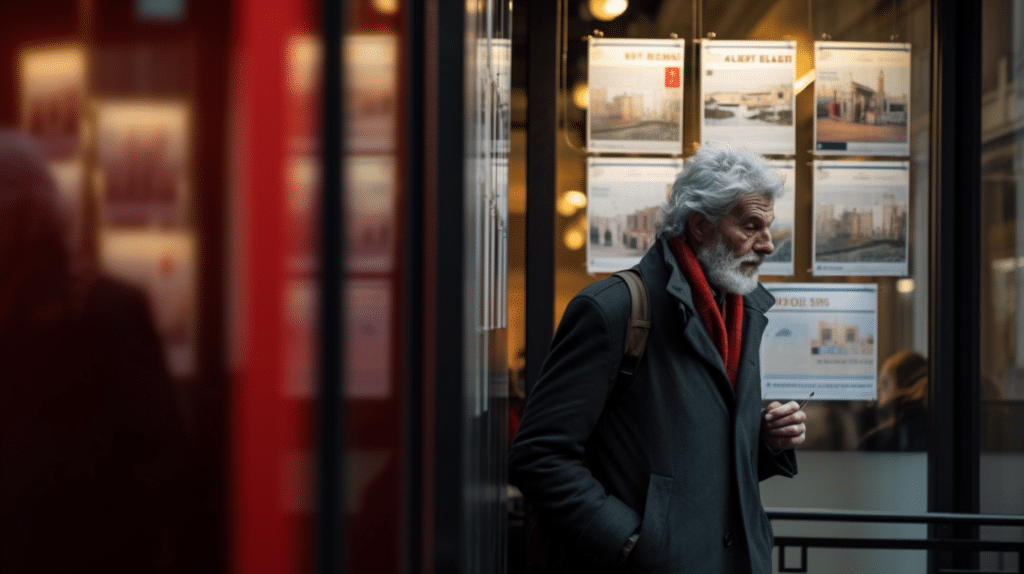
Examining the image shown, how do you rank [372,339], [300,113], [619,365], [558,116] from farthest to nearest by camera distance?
[558,116] < [619,365] < [372,339] < [300,113]

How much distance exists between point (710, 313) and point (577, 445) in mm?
541

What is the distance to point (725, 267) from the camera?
2318 mm

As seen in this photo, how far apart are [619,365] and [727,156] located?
0.73 m

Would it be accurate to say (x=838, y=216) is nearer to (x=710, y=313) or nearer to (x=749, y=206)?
(x=749, y=206)

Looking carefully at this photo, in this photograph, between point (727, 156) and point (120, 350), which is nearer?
point (120, 350)

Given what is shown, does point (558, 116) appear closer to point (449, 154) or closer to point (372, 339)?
point (449, 154)

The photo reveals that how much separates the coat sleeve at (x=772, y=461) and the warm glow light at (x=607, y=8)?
7.82 feet

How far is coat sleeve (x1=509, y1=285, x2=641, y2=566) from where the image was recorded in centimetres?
207

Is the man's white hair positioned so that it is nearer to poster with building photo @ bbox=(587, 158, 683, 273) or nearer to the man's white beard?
the man's white beard

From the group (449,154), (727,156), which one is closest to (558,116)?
(727,156)

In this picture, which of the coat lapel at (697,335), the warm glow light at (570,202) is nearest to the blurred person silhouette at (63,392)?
the coat lapel at (697,335)

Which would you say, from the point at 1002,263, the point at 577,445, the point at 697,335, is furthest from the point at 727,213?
the point at 1002,263

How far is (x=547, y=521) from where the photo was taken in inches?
85.3

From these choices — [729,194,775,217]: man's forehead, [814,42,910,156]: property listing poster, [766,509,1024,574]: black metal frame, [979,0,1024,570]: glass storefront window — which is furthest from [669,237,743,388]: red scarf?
[979,0,1024,570]: glass storefront window
